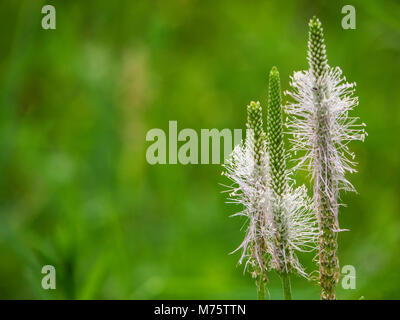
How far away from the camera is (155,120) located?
531cm

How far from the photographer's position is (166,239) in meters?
5.10

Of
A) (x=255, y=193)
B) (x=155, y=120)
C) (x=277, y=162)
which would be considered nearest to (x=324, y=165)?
(x=277, y=162)

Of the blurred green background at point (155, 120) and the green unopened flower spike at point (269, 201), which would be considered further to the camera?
the blurred green background at point (155, 120)

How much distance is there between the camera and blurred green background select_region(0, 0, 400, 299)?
174 inches

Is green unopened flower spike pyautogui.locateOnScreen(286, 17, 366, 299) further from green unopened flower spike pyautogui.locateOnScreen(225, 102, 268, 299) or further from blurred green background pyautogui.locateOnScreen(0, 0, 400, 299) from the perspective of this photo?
blurred green background pyautogui.locateOnScreen(0, 0, 400, 299)

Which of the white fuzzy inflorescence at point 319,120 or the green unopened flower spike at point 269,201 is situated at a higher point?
the white fuzzy inflorescence at point 319,120

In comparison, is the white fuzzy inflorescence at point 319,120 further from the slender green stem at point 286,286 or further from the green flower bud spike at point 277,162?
the slender green stem at point 286,286

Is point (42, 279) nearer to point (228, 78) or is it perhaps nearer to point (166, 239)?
point (166, 239)

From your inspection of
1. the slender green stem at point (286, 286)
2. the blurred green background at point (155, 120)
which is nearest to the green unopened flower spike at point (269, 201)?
the slender green stem at point (286, 286)

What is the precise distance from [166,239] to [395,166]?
75.3 inches

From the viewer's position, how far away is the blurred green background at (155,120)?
4.41 m

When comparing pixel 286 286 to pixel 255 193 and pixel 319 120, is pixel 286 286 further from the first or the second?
pixel 319 120

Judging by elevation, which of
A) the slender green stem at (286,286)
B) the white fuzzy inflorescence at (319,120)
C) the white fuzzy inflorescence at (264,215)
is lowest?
the slender green stem at (286,286)

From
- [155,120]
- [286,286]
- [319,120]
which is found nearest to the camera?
[286,286]
